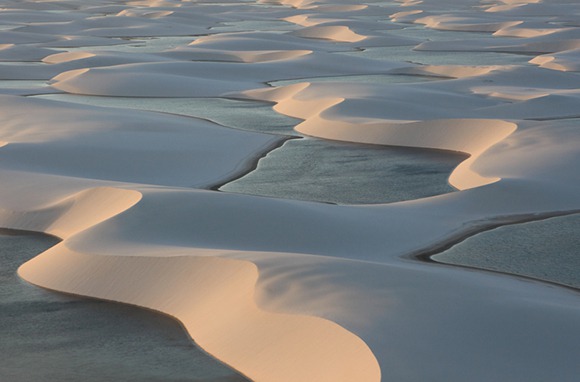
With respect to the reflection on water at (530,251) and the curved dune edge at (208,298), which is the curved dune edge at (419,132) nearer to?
the reflection on water at (530,251)

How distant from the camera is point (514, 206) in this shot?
524 centimetres

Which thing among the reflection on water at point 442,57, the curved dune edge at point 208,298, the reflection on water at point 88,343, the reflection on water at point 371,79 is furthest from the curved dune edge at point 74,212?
the reflection on water at point 442,57

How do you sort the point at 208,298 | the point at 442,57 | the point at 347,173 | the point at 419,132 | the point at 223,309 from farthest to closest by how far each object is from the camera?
the point at 442,57
the point at 419,132
the point at 347,173
the point at 208,298
the point at 223,309

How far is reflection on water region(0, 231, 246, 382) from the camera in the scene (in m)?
3.12

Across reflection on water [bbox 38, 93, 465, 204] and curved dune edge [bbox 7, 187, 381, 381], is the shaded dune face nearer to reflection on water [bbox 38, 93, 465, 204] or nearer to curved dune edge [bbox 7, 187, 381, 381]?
curved dune edge [bbox 7, 187, 381, 381]

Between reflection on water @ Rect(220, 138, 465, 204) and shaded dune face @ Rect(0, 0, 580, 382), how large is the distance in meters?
0.16

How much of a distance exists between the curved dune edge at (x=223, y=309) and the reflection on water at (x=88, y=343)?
0.20 feet

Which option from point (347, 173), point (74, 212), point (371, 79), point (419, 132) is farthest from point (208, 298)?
point (371, 79)

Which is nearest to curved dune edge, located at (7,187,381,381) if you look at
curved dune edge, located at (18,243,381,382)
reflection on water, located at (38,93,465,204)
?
curved dune edge, located at (18,243,381,382)

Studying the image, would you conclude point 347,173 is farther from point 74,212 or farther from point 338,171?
point 74,212

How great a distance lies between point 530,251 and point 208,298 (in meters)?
1.56

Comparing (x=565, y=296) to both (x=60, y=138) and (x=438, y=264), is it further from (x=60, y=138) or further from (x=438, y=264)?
(x=60, y=138)

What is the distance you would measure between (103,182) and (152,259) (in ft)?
5.17

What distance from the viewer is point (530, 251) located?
4.52 metres
